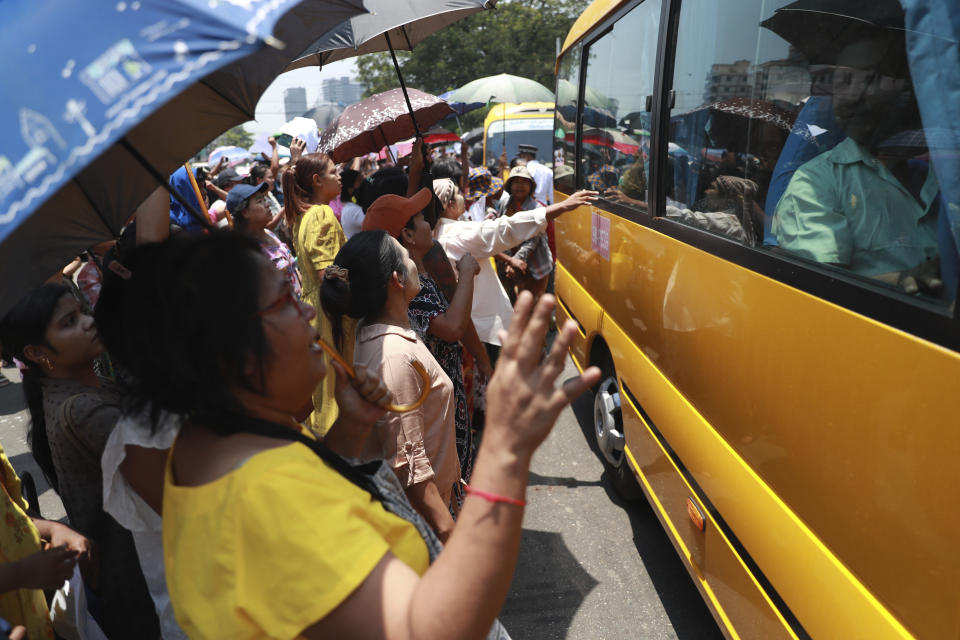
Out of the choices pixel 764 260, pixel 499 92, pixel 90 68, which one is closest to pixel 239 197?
pixel 764 260

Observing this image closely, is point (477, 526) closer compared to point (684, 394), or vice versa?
point (477, 526)

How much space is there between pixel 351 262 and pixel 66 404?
0.95 m

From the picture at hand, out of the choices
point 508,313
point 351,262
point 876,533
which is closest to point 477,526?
point 876,533

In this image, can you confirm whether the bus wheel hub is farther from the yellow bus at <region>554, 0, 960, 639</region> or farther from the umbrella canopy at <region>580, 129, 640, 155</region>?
the umbrella canopy at <region>580, 129, 640, 155</region>

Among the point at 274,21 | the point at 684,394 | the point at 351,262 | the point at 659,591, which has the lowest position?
the point at 659,591

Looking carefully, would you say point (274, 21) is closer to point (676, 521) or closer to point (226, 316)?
point (226, 316)

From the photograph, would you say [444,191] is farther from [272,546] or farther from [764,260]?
[272,546]

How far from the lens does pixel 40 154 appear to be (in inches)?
34.1

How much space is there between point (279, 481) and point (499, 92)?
42.6 feet

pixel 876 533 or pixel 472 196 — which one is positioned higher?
pixel 876 533

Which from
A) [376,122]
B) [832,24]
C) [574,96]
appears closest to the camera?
[832,24]

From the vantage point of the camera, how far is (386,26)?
3.03m

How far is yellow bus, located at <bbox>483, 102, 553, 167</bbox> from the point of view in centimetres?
1659

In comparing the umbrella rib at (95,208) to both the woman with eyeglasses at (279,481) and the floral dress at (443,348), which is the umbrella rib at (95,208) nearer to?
the woman with eyeglasses at (279,481)
